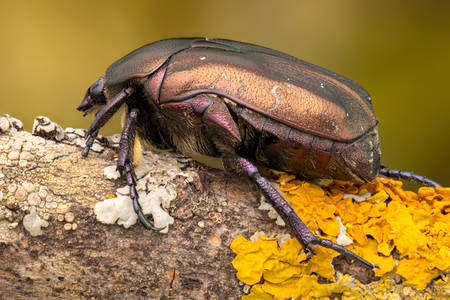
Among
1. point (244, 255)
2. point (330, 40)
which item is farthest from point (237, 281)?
point (330, 40)

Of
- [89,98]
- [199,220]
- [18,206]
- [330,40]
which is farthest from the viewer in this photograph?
[330,40]

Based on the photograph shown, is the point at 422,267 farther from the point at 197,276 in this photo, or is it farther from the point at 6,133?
the point at 6,133

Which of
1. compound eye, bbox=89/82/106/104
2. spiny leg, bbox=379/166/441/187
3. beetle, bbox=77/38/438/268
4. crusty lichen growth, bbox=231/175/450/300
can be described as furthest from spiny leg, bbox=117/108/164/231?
spiny leg, bbox=379/166/441/187

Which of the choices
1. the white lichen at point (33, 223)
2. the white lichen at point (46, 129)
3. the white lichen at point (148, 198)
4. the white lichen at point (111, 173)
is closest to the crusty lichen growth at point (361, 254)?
the white lichen at point (148, 198)

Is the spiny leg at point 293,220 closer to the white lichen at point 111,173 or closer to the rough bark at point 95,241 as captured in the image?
the rough bark at point 95,241

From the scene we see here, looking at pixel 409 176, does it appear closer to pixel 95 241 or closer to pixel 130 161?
pixel 130 161
